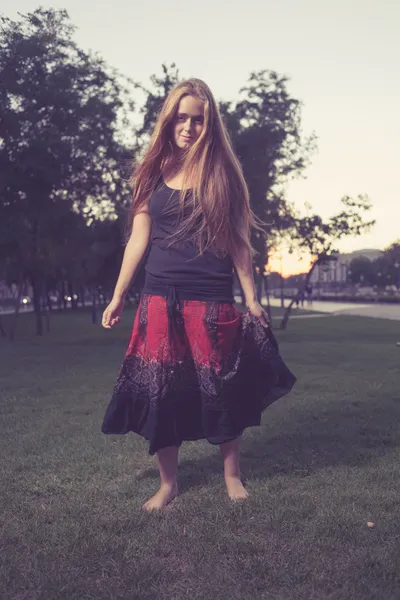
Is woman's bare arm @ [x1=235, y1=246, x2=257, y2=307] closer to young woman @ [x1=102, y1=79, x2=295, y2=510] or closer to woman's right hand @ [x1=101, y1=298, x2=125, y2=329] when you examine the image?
young woman @ [x1=102, y1=79, x2=295, y2=510]

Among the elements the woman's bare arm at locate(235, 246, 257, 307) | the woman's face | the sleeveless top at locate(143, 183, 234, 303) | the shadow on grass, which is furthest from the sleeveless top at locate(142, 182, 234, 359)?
the shadow on grass

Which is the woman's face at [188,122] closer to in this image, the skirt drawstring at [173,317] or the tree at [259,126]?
the skirt drawstring at [173,317]

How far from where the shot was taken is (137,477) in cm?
416

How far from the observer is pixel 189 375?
11.4 feet

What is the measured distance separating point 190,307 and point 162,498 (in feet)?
3.40

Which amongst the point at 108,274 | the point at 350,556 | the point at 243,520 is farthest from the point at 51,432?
the point at 108,274

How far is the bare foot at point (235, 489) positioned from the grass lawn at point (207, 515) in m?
0.07

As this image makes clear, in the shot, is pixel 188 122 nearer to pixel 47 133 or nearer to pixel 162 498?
Answer: pixel 162 498

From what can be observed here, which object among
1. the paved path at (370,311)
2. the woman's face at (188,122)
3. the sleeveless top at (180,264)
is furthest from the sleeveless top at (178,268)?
the paved path at (370,311)

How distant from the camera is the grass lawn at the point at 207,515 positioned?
101 inches

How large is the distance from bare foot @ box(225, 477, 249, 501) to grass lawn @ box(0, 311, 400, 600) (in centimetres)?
7

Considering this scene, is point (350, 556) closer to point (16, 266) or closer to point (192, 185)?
point (192, 185)

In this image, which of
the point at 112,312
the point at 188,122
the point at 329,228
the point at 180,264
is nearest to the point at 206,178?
the point at 188,122

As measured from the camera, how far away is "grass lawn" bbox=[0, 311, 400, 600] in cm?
256
